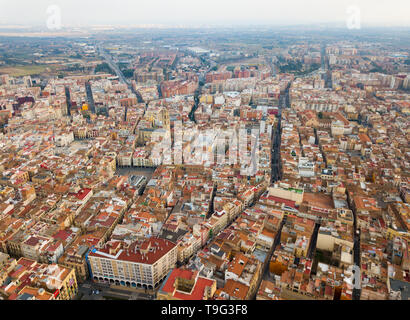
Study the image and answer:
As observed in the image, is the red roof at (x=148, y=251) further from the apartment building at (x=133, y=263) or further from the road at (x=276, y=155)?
the road at (x=276, y=155)

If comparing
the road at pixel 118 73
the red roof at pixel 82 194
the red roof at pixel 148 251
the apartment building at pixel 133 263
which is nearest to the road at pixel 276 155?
the red roof at pixel 148 251

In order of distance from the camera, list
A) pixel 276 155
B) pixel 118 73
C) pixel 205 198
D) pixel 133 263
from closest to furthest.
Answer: pixel 133 263 → pixel 205 198 → pixel 276 155 → pixel 118 73

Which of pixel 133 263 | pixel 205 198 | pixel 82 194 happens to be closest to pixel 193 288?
pixel 133 263

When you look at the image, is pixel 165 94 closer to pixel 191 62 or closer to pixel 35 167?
pixel 35 167

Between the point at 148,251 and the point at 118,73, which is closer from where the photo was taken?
the point at 148,251

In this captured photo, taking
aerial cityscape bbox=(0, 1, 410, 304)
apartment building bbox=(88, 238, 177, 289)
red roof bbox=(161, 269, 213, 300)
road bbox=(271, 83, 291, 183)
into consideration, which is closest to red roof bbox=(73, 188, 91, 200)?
aerial cityscape bbox=(0, 1, 410, 304)

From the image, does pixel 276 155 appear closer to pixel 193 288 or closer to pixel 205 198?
pixel 205 198

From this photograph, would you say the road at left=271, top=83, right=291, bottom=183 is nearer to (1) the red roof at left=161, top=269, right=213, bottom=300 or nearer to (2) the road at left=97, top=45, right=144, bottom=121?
(1) the red roof at left=161, top=269, right=213, bottom=300

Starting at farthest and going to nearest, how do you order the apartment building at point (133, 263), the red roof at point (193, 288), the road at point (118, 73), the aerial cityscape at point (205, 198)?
the road at point (118, 73)
the apartment building at point (133, 263)
the aerial cityscape at point (205, 198)
the red roof at point (193, 288)
